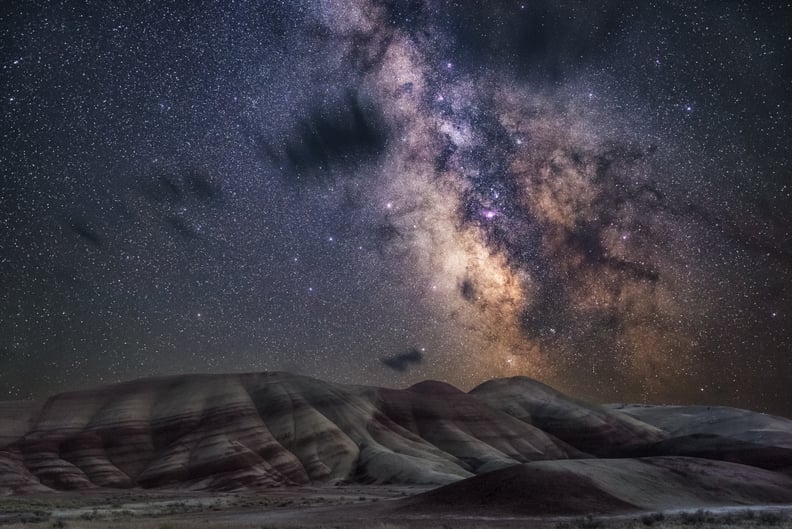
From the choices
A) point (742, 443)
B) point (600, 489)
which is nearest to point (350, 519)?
point (600, 489)

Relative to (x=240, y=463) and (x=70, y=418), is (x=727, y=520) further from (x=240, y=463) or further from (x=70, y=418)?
(x=70, y=418)

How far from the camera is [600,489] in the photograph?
44.9 m

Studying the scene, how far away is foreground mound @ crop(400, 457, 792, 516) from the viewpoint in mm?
41656

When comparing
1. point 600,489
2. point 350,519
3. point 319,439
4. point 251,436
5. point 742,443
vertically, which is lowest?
point 350,519

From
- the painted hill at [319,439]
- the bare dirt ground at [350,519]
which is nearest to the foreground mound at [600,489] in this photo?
the painted hill at [319,439]

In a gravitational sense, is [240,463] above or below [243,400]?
below

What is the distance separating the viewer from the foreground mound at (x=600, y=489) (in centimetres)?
4166

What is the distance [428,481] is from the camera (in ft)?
286

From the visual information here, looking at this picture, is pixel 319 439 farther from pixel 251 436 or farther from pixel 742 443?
pixel 742 443

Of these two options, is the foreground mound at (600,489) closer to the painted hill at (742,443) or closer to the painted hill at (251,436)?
the painted hill at (742,443)

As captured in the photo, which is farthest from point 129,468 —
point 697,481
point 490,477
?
point 697,481

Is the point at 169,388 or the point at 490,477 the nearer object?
the point at 490,477

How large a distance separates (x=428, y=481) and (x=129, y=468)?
47.8m

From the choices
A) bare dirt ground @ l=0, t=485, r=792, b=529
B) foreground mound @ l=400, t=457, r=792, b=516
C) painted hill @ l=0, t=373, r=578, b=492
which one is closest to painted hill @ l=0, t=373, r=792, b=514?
painted hill @ l=0, t=373, r=578, b=492
